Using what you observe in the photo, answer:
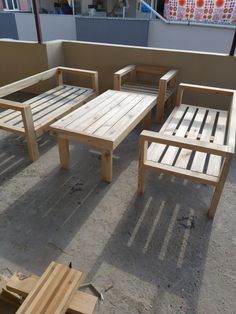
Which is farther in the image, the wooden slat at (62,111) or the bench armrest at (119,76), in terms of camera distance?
the bench armrest at (119,76)

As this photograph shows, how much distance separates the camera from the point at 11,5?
439 inches

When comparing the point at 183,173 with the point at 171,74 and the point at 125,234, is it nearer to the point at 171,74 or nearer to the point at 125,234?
the point at 125,234

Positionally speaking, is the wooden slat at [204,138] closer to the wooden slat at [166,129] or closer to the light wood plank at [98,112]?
the wooden slat at [166,129]

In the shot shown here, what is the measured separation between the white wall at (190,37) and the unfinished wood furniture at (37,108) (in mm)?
4427

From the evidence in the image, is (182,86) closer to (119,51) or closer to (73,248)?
(119,51)

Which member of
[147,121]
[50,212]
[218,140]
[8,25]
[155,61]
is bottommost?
[50,212]

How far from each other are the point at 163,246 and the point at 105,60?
2.95m

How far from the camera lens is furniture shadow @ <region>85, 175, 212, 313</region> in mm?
1544

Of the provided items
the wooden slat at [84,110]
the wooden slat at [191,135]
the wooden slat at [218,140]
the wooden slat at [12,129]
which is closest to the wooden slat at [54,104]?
the wooden slat at [12,129]

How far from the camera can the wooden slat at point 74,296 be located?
1015 mm

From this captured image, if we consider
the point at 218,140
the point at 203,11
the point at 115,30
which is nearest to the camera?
the point at 218,140

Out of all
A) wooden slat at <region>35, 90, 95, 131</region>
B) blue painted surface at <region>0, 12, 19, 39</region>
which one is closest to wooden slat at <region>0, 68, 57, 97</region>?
wooden slat at <region>35, 90, 95, 131</region>

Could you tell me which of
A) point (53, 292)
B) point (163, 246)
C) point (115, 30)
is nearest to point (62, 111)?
point (163, 246)

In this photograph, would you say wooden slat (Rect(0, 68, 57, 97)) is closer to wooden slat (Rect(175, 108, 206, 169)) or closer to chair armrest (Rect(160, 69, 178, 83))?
chair armrest (Rect(160, 69, 178, 83))
